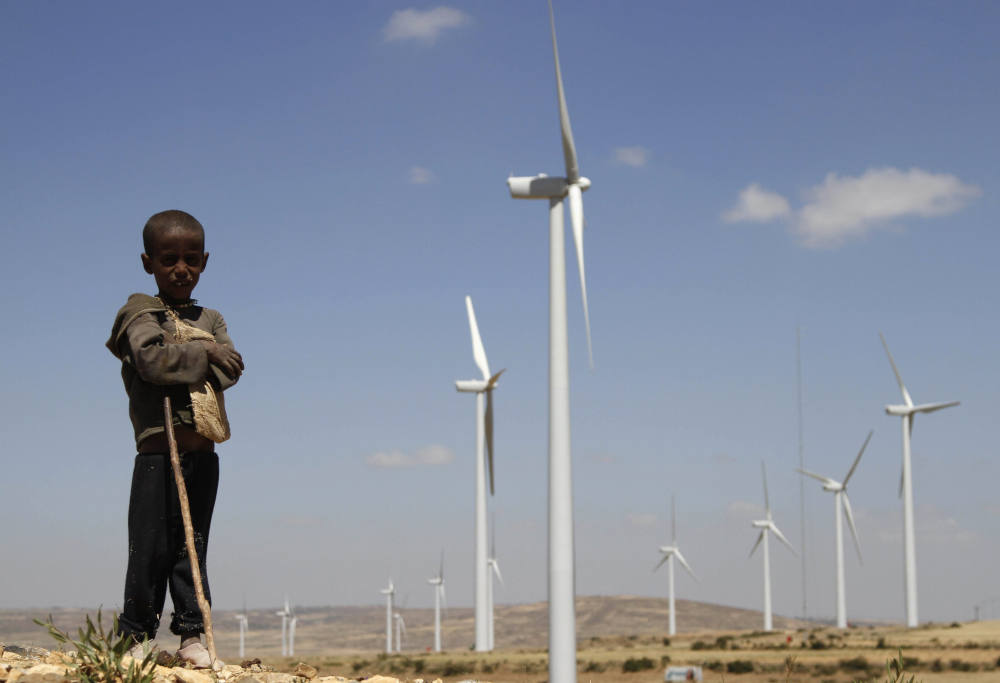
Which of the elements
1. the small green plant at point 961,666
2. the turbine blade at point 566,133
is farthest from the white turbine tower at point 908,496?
the turbine blade at point 566,133

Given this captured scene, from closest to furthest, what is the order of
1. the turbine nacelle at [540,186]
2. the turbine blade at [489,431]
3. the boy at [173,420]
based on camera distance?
the boy at [173,420], the turbine nacelle at [540,186], the turbine blade at [489,431]

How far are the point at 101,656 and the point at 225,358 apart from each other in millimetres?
3003

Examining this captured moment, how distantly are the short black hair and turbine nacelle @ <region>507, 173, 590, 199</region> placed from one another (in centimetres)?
1316

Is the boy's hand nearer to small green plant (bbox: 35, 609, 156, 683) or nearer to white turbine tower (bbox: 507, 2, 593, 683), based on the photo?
small green plant (bbox: 35, 609, 156, 683)

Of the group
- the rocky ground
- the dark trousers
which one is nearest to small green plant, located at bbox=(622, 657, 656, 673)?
the rocky ground

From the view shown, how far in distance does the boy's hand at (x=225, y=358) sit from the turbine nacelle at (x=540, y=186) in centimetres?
1338

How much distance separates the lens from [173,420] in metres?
9.98

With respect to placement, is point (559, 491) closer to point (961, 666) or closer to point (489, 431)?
point (489, 431)

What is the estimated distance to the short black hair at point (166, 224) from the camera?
33.4 feet

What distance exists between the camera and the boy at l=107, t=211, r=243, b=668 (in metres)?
9.74

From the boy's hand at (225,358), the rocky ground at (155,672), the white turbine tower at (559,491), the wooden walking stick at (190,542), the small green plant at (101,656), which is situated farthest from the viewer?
the white turbine tower at (559,491)

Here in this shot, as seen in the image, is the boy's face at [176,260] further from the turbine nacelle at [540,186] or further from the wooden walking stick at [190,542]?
the turbine nacelle at [540,186]

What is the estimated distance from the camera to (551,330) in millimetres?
18375

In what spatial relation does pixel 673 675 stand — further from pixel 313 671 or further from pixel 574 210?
pixel 313 671
